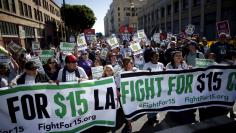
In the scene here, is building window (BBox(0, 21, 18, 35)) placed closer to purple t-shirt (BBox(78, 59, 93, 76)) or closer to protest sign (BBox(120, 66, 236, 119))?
purple t-shirt (BBox(78, 59, 93, 76))

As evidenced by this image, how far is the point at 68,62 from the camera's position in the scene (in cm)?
467

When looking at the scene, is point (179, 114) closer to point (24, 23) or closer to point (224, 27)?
point (224, 27)

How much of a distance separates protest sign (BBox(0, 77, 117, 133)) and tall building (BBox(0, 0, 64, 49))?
32.7 ft

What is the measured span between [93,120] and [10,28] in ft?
80.4

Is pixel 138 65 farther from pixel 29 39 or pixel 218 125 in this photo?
pixel 29 39

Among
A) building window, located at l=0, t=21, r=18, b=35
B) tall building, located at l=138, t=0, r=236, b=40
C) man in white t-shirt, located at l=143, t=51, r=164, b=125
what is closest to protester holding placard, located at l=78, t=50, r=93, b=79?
man in white t-shirt, located at l=143, t=51, r=164, b=125

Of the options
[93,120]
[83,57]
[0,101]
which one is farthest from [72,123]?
[83,57]

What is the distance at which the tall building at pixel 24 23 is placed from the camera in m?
23.4

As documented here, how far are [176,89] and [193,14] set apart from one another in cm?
2960

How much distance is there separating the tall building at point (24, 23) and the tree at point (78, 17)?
31.2 ft

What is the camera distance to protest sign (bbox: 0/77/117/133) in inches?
148

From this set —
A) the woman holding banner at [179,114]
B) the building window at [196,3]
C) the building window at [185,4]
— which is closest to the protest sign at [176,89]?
the woman holding banner at [179,114]

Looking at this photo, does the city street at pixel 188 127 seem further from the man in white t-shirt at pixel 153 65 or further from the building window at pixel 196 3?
the building window at pixel 196 3

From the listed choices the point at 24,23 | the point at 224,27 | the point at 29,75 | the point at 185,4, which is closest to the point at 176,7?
the point at 185,4
